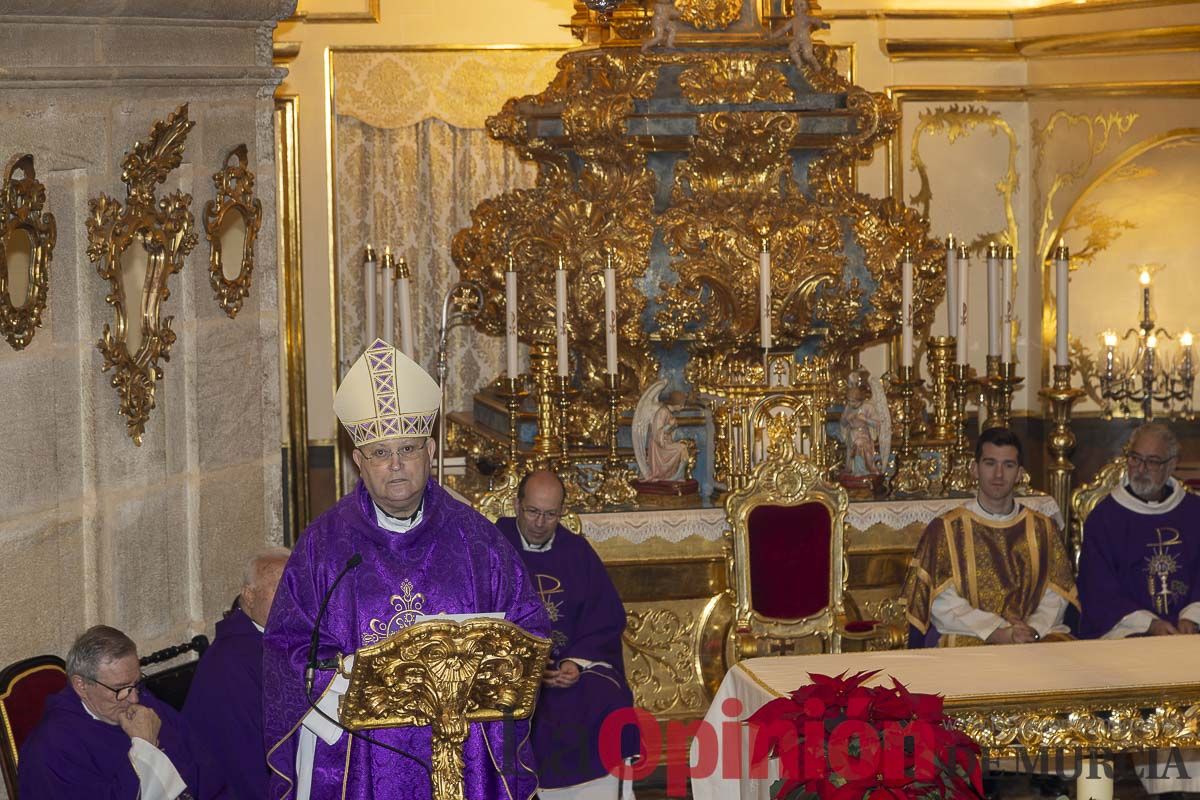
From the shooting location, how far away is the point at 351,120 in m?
11.6

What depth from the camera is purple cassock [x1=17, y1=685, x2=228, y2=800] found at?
5.35 metres

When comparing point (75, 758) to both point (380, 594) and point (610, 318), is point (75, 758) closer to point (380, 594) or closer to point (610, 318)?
point (380, 594)

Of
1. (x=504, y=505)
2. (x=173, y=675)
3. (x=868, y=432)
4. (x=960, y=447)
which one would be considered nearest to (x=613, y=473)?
(x=504, y=505)

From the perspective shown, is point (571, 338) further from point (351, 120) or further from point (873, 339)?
point (351, 120)

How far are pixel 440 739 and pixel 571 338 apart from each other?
530 centimetres

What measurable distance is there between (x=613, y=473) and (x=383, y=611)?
4006 mm

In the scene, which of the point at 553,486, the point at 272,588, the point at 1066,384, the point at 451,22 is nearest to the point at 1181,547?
the point at 1066,384

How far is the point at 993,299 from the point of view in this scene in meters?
8.84

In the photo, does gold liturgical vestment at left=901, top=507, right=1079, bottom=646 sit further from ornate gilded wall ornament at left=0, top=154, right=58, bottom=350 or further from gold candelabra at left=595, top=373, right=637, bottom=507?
ornate gilded wall ornament at left=0, top=154, right=58, bottom=350

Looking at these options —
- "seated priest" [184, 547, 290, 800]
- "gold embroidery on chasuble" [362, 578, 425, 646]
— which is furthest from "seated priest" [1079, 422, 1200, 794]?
"gold embroidery on chasuble" [362, 578, 425, 646]

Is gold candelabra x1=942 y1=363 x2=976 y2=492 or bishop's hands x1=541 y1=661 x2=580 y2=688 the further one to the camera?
gold candelabra x1=942 y1=363 x2=976 y2=492

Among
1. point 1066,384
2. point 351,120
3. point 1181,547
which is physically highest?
point 351,120

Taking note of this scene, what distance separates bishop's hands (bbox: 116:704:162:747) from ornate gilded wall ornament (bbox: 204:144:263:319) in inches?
78.0

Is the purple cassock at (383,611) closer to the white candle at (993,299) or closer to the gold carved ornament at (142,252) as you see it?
the gold carved ornament at (142,252)
